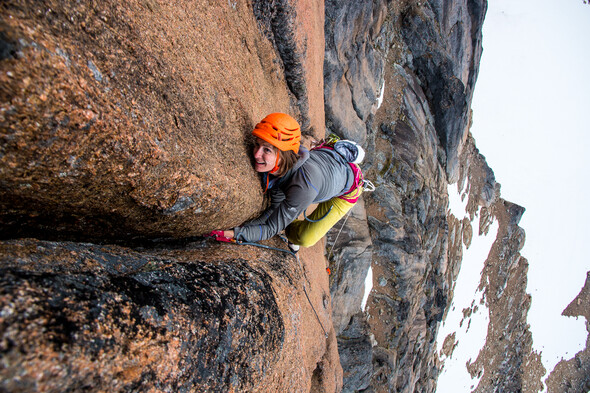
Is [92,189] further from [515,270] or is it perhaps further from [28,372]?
[515,270]

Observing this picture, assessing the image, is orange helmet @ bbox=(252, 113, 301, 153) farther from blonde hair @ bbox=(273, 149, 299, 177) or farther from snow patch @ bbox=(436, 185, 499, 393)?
snow patch @ bbox=(436, 185, 499, 393)

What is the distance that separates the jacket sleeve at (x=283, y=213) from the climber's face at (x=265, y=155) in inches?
20.7

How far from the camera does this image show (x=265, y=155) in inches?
204

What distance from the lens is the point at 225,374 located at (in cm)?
352

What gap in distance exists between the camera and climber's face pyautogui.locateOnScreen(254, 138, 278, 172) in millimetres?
5116

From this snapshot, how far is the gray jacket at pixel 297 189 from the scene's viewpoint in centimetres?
543

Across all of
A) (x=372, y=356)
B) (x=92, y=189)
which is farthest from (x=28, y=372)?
(x=372, y=356)

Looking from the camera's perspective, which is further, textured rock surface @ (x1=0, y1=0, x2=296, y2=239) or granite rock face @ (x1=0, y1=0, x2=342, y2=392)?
textured rock surface @ (x1=0, y1=0, x2=296, y2=239)

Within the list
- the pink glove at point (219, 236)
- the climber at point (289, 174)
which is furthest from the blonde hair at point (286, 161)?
the pink glove at point (219, 236)

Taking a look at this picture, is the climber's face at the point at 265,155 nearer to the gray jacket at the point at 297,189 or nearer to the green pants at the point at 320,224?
the gray jacket at the point at 297,189

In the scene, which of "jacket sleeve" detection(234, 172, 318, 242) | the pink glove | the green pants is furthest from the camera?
the green pants

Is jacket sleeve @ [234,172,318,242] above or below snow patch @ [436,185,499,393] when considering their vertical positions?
below

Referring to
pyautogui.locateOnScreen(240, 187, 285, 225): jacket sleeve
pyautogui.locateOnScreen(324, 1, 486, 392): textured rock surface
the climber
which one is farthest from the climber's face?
pyautogui.locateOnScreen(324, 1, 486, 392): textured rock surface

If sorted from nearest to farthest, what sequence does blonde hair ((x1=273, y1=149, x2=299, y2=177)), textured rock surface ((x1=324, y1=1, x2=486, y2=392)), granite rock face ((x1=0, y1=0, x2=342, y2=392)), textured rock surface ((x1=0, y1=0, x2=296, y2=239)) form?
granite rock face ((x1=0, y1=0, x2=342, y2=392))
textured rock surface ((x1=0, y1=0, x2=296, y2=239))
blonde hair ((x1=273, y1=149, x2=299, y2=177))
textured rock surface ((x1=324, y1=1, x2=486, y2=392))
